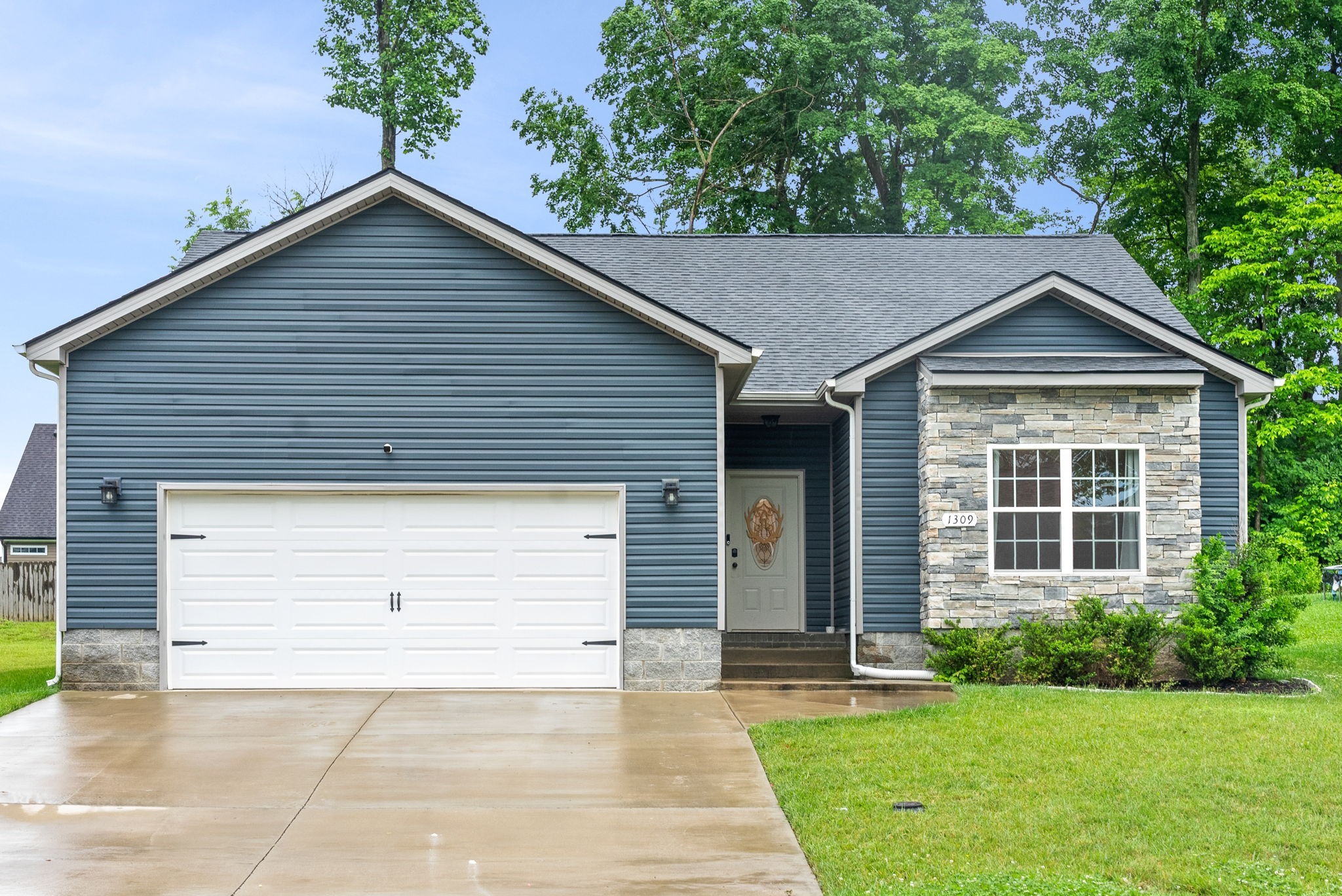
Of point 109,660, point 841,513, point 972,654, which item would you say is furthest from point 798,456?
point 109,660

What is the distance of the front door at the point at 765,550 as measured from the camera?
16312 millimetres

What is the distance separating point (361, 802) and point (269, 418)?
5.80 meters

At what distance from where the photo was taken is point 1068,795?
824 centimetres

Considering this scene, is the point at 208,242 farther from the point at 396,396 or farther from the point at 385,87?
the point at 385,87

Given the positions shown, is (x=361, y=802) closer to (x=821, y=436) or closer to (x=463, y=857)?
(x=463, y=857)

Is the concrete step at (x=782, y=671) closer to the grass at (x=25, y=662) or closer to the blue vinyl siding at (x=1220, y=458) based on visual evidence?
the blue vinyl siding at (x=1220, y=458)

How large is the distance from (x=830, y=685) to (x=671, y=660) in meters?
1.62

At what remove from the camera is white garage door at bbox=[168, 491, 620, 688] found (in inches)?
520

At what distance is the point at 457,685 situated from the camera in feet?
43.5

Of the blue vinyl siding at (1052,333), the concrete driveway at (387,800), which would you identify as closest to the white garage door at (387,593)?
the concrete driveway at (387,800)

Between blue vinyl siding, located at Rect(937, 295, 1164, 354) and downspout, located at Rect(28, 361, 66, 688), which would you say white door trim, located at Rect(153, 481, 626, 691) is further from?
blue vinyl siding, located at Rect(937, 295, 1164, 354)

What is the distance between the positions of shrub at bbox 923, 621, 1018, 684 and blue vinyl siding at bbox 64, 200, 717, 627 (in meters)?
2.40

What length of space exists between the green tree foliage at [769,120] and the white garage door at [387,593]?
17.1 m

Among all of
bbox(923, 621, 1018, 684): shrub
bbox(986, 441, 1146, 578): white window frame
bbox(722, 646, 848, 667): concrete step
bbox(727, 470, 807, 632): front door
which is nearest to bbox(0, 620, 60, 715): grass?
bbox(722, 646, 848, 667): concrete step
